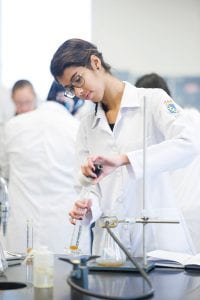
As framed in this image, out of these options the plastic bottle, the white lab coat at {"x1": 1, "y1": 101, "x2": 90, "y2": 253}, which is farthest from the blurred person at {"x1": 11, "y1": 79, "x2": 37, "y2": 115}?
the plastic bottle

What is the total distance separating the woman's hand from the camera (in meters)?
1.42

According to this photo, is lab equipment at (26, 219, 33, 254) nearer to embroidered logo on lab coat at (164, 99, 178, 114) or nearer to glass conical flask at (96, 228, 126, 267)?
glass conical flask at (96, 228, 126, 267)

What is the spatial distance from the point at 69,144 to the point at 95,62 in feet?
3.88

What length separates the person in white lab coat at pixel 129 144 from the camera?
1.55 meters

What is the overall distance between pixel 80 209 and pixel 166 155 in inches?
11.5

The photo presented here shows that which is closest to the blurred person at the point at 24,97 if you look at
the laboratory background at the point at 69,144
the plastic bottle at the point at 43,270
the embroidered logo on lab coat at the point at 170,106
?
the laboratory background at the point at 69,144

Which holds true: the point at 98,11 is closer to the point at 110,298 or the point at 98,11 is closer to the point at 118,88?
the point at 118,88

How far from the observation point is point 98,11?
14.3 feet

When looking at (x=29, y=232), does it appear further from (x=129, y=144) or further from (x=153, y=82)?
(x=153, y=82)

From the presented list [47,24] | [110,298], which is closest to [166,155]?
[110,298]

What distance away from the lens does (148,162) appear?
1524mm

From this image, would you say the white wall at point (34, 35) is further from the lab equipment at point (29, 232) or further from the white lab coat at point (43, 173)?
the lab equipment at point (29, 232)

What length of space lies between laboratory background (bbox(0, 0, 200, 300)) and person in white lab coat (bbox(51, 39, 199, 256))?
0.03 feet

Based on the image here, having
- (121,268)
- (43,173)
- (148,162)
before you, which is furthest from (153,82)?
(121,268)
